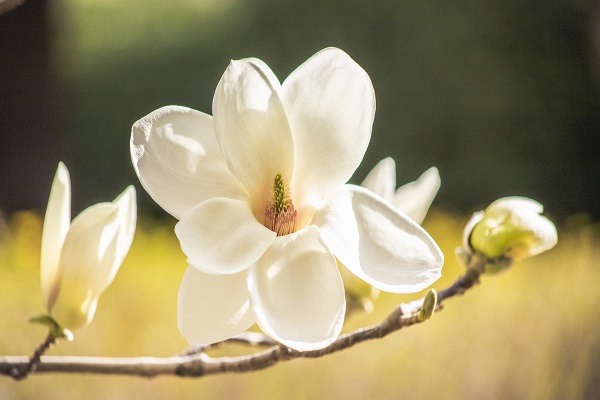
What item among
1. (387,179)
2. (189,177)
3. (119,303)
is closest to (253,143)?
(189,177)

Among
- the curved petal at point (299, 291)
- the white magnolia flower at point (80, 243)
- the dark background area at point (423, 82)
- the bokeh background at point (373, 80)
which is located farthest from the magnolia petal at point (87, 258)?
the dark background area at point (423, 82)

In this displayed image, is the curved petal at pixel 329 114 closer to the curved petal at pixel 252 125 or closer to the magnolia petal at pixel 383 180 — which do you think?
A: the curved petal at pixel 252 125

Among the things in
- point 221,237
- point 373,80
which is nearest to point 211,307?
point 221,237

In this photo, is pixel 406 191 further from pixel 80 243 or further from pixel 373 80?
pixel 373 80

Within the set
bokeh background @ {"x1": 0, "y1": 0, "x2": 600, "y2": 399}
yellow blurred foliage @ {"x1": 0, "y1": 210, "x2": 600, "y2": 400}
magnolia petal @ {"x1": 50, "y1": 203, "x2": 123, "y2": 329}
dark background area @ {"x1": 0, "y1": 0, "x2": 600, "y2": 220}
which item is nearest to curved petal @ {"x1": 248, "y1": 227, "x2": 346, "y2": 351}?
magnolia petal @ {"x1": 50, "y1": 203, "x2": 123, "y2": 329}

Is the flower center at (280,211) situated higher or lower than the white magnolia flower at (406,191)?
higher
